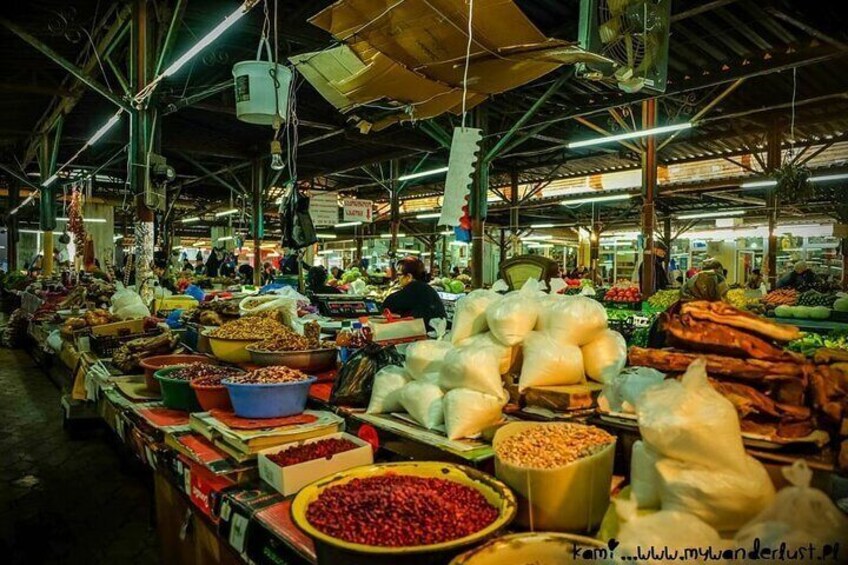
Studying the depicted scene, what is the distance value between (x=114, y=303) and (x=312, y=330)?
404cm

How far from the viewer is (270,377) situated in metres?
2.62

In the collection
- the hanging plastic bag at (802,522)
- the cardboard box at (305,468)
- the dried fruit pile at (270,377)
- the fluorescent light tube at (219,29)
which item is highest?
the fluorescent light tube at (219,29)

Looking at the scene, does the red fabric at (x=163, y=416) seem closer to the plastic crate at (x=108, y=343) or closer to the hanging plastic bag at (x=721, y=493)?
the plastic crate at (x=108, y=343)

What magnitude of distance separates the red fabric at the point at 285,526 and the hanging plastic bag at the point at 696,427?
103cm

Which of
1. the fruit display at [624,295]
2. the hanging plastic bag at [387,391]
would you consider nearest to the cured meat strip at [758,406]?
the hanging plastic bag at [387,391]

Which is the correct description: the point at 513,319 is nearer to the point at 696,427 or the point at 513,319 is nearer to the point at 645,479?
the point at 645,479

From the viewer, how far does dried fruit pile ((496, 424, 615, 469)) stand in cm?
158

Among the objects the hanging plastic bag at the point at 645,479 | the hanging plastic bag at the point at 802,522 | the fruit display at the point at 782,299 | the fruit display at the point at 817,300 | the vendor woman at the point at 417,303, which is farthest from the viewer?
the fruit display at the point at 782,299

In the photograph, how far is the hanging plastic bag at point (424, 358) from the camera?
7.59 feet

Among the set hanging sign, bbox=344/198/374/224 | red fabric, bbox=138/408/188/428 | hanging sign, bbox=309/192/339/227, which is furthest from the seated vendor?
red fabric, bbox=138/408/188/428

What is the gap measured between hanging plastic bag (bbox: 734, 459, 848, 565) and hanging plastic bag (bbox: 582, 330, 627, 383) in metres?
1.13

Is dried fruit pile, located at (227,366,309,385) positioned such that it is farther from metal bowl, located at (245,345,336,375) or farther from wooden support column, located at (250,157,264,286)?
wooden support column, located at (250,157,264,286)

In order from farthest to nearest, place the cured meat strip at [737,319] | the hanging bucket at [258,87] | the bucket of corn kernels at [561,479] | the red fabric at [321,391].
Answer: the hanging bucket at [258,87] < the red fabric at [321,391] < the cured meat strip at [737,319] < the bucket of corn kernels at [561,479]

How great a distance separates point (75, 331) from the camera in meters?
5.60
